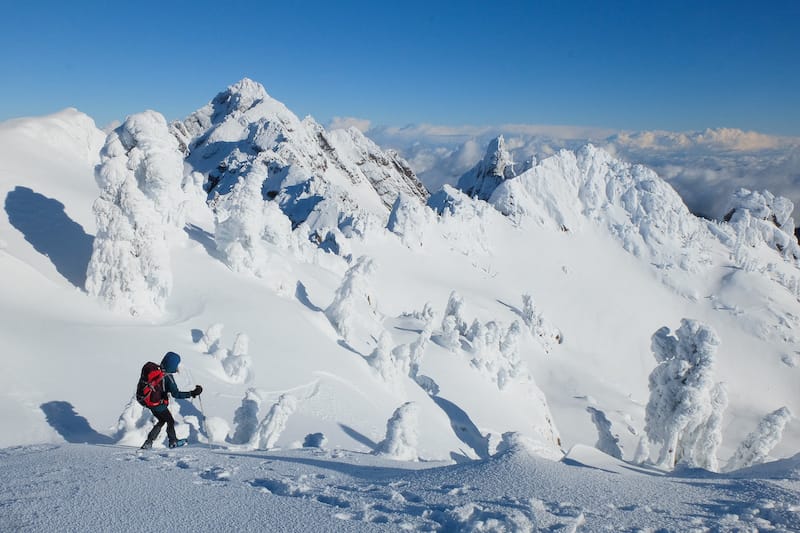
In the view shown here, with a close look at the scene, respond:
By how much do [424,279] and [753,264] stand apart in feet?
261

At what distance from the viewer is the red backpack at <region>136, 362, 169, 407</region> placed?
9898 millimetres

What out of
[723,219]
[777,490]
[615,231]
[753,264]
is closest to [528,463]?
[777,490]

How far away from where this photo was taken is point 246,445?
1288 cm

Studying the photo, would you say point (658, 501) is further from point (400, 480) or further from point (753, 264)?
point (753, 264)

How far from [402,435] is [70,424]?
31.1 feet

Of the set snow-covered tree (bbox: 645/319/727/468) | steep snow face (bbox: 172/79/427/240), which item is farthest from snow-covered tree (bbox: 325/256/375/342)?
steep snow face (bbox: 172/79/427/240)

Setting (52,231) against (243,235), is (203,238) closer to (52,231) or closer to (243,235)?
(243,235)

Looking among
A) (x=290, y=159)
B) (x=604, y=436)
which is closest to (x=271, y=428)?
(x=604, y=436)

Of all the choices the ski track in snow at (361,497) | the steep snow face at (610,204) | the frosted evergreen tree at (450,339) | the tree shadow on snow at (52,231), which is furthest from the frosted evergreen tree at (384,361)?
the steep snow face at (610,204)

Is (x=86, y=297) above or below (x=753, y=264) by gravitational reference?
below

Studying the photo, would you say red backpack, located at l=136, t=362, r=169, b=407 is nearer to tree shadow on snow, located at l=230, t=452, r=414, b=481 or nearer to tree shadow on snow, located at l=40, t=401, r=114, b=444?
tree shadow on snow, located at l=230, t=452, r=414, b=481

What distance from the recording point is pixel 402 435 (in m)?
16.1

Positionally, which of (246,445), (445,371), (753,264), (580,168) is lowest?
(246,445)

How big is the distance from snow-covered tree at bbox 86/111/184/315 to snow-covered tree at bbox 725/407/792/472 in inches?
1401
